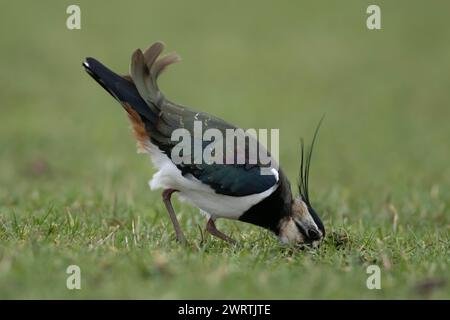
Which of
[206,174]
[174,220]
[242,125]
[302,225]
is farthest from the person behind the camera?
[242,125]

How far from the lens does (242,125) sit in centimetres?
1223

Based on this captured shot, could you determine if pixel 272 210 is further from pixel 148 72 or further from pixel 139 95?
pixel 148 72

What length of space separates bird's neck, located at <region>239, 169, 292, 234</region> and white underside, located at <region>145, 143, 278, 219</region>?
0.05m

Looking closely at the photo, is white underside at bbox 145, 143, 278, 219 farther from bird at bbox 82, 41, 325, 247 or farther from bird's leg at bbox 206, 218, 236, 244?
bird's leg at bbox 206, 218, 236, 244

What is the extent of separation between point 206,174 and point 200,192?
0.71 feet

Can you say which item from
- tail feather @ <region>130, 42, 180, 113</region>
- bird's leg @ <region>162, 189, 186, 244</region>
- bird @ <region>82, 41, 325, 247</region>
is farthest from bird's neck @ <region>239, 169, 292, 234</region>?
tail feather @ <region>130, 42, 180, 113</region>

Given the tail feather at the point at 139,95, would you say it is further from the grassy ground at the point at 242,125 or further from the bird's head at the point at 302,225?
the bird's head at the point at 302,225

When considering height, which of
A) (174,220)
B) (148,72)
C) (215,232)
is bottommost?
(215,232)

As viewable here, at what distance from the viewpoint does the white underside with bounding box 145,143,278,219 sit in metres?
5.68

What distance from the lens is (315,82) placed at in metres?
14.7

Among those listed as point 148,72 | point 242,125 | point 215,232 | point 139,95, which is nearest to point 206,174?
point 215,232

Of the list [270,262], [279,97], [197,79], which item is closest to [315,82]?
[279,97]

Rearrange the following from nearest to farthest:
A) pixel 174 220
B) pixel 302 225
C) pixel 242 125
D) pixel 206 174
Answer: pixel 206 174 < pixel 302 225 < pixel 174 220 < pixel 242 125

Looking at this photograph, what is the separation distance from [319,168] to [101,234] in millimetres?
4998
